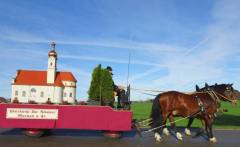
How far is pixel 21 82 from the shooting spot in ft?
291

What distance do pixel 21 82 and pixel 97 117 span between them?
264 ft

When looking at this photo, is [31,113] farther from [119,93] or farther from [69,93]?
[69,93]

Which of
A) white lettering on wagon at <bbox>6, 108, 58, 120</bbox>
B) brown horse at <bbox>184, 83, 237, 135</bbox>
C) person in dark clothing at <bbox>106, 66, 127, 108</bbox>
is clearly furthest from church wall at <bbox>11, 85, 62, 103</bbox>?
white lettering on wagon at <bbox>6, 108, 58, 120</bbox>

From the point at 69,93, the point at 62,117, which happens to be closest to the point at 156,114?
the point at 62,117

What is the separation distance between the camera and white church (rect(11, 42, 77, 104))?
8881 centimetres

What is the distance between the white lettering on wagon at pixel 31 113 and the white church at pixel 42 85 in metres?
76.0

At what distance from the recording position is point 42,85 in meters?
89.2

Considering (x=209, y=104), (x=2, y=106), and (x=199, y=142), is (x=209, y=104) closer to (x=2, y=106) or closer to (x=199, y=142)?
(x=199, y=142)

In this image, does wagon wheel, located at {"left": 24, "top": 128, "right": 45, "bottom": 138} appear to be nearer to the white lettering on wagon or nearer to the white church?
the white lettering on wagon

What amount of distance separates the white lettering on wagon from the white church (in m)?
76.0

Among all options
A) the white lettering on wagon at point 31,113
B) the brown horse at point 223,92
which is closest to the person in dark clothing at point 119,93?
the white lettering on wagon at point 31,113

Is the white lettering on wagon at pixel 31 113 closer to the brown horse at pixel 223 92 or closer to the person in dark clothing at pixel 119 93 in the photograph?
the person in dark clothing at pixel 119 93

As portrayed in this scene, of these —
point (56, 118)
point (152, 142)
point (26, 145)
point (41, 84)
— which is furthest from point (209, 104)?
point (41, 84)

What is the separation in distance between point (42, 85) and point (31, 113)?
7915cm
